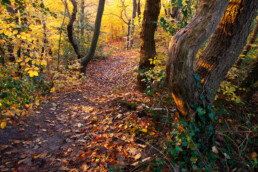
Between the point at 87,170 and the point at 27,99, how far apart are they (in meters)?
2.43

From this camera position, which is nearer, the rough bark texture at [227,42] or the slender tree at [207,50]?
the slender tree at [207,50]

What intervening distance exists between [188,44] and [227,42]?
4.09 ft

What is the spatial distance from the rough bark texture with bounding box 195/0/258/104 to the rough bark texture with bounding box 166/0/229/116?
726 mm

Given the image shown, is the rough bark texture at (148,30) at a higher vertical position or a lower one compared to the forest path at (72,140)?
higher

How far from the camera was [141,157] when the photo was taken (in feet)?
7.48

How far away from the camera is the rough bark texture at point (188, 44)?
1.70 meters

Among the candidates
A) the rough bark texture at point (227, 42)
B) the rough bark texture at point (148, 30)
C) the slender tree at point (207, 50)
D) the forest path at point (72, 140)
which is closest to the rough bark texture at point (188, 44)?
the slender tree at point (207, 50)

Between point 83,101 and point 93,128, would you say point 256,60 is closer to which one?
point 93,128

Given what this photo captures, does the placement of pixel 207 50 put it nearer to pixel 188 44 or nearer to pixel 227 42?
pixel 227 42

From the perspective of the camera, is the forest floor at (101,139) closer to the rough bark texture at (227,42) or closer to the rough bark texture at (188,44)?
the rough bark texture at (188,44)

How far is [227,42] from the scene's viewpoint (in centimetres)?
238

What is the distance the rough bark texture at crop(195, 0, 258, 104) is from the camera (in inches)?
89.7

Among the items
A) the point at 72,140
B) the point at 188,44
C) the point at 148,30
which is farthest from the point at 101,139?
the point at 148,30

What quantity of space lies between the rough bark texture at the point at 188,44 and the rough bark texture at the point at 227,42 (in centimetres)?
73
